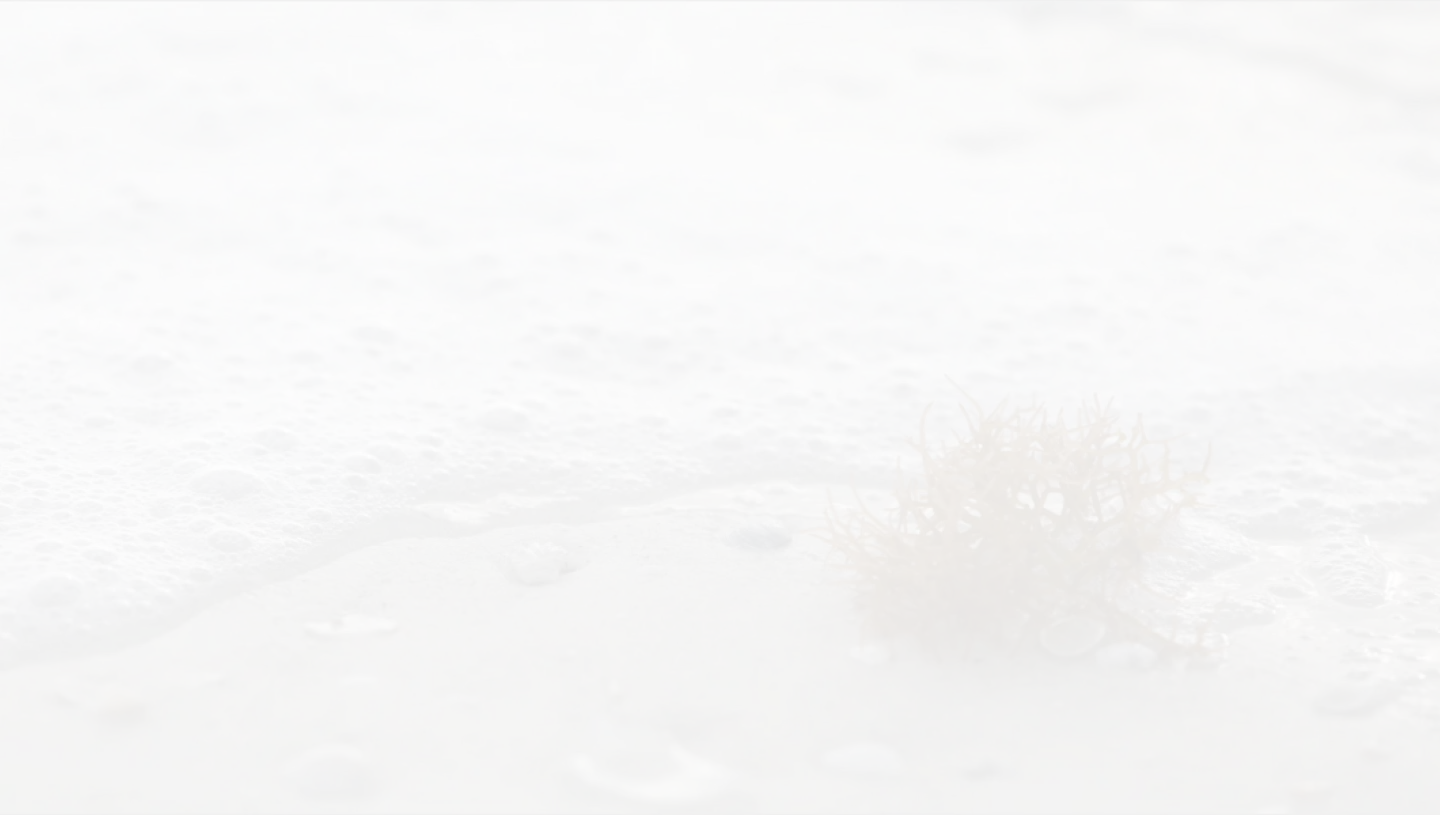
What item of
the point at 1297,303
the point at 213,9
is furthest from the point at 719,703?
the point at 213,9

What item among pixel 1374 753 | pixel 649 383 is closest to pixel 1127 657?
pixel 1374 753

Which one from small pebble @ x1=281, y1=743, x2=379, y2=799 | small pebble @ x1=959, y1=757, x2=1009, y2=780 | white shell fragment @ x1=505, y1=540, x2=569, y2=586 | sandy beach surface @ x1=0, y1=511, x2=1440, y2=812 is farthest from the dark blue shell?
small pebble @ x1=281, y1=743, x2=379, y2=799

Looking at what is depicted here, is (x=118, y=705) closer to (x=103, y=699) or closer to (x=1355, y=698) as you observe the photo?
(x=103, y=699)

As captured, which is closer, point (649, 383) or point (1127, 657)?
point (1127, 657)

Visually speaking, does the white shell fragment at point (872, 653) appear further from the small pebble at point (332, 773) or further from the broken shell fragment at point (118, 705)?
the broken shell fragment at point (118, 705)

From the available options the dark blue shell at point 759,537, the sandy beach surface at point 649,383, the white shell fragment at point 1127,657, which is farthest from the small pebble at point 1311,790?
the dark blue shell at point 759,537

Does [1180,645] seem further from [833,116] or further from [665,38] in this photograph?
[665,38]
